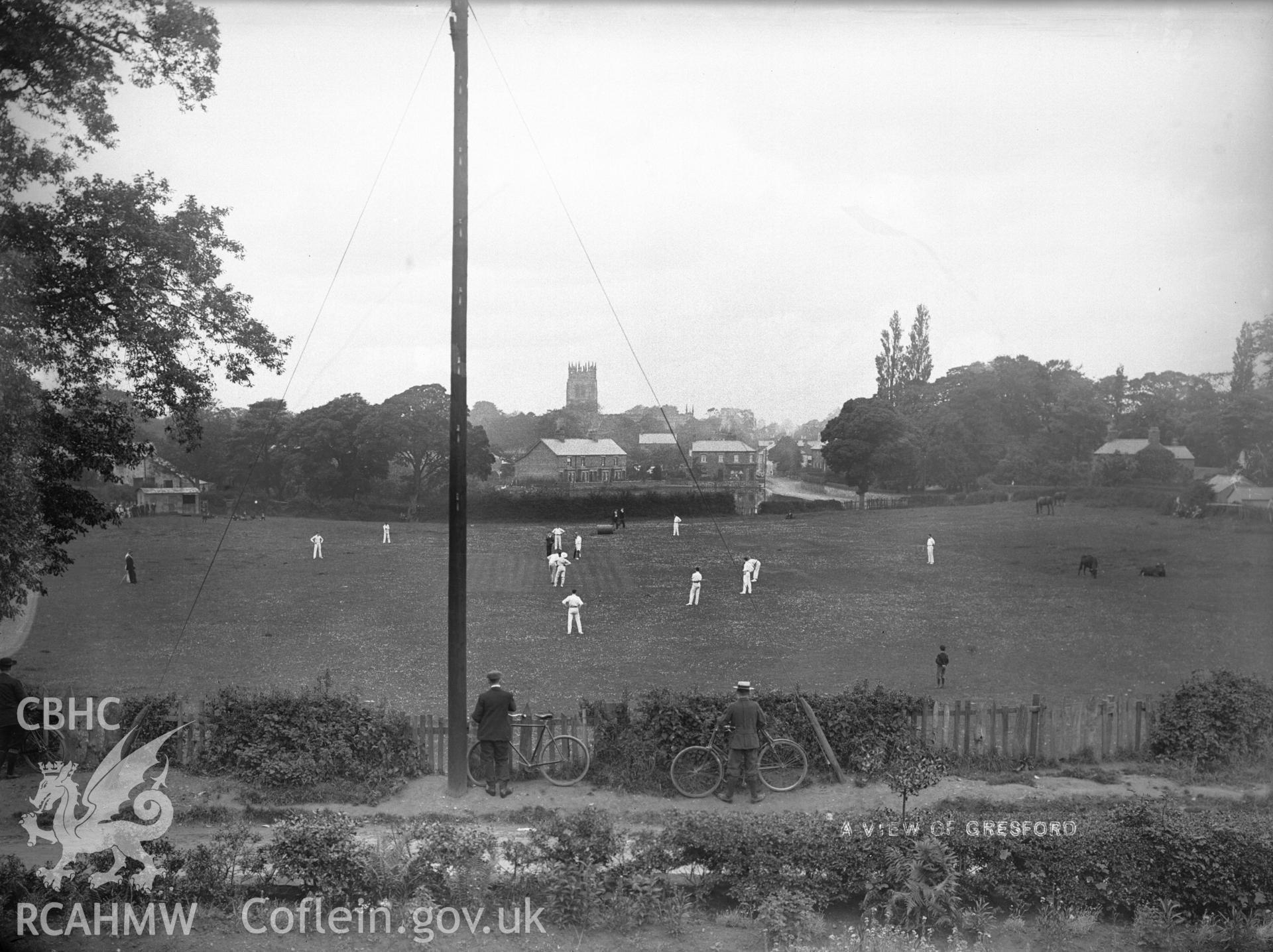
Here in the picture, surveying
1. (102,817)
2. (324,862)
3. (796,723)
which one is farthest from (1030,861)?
(102,817)

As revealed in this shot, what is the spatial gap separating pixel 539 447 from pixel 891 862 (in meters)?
6.54

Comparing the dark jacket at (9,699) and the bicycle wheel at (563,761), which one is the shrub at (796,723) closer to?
the bicycle wheel at (563,761)

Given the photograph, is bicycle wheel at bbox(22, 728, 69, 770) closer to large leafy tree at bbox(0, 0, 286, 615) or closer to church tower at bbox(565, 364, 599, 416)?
large leafy tree at bbox(0, 0, 286, 615)

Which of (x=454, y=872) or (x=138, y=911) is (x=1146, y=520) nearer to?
(x=454, y=872)

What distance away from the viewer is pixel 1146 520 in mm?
10977

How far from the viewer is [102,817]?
7.12 meters

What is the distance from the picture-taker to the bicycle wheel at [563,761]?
8664 millimetres

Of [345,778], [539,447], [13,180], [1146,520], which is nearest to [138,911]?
[345,778]

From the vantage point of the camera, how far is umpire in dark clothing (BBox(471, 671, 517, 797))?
8.24 m

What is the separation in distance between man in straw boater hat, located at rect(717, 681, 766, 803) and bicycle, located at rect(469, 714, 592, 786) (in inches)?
59.7

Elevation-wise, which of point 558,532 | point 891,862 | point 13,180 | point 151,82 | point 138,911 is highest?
point 151,82

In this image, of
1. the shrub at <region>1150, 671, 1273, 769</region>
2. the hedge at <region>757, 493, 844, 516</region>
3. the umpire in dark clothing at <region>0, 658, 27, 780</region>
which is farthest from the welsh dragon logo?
the shrub at <region>1150, 671, 1273, 769</region>

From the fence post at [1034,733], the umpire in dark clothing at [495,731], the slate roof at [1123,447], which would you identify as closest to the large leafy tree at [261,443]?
the umpire in dark clothing at [495,731]

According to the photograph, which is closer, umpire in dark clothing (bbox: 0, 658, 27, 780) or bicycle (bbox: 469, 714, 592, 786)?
umpire in dark clothing (bbox: 0, 658, 27, 780)
